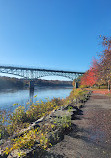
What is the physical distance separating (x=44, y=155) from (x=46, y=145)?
265 millimetres

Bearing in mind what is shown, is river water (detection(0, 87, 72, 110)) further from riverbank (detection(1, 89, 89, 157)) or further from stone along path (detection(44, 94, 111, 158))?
stone along path (detection(44, 94, 111, 158))

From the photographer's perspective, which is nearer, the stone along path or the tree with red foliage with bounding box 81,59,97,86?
the stone along path

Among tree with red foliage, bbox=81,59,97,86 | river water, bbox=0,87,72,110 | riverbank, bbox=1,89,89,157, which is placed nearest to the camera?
riverbank, bbox=1,89,89,157

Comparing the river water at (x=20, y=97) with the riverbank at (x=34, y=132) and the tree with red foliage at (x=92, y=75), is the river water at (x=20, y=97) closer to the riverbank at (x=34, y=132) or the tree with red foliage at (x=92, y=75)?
the riverbank at (x=34, y=132)

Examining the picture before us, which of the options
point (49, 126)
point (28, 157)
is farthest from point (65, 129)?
point (28, 157)

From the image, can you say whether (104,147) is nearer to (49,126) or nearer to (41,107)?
(49,126)

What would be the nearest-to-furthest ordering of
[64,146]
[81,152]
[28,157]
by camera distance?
[28,157] < [81,152] < [64,146]

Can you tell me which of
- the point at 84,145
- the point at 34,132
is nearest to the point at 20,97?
the point at 34,132

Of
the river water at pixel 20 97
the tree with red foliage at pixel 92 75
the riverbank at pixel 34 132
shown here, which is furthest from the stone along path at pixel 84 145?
the tree with red foliage at pixel 92 75

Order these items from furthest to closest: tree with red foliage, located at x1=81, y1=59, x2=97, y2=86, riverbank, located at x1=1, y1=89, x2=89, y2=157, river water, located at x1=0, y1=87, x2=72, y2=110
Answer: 1. river water, located at x1=0, y1=87, x2=72, y2=110
2. tree with red foliage, located at x1=81, y1=59, x2=97, y2=86
3. riverbank, located at x1=1, y1=89, x2=89, y2=157

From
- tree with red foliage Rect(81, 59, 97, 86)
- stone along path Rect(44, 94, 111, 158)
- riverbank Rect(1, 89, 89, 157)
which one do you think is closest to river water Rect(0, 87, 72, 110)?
riverbank Rect(1, 89, 89, 157)

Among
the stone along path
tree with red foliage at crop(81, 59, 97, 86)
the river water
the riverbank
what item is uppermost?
tree with red foliage at crop(81, 59, 97, 86)

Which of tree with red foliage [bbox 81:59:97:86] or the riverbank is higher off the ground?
tree with red foliage [bbox 81:59:97:86]

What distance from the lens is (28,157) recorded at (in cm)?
244
